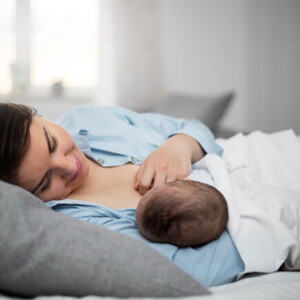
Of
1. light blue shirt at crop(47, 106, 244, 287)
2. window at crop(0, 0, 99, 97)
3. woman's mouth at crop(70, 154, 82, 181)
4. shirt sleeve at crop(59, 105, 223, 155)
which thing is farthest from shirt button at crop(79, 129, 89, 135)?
window at crop(0, 0, 99, 97)

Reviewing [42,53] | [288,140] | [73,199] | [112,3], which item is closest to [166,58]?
[112,3]

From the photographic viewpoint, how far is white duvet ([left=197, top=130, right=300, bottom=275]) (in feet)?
3.11

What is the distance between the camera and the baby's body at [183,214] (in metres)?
0.90

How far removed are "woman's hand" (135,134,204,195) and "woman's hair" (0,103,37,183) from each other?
1.13 feet

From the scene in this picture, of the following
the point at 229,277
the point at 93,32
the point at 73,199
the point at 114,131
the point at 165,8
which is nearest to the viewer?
the point at 229,277

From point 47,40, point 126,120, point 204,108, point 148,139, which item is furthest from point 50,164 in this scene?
point 47,40

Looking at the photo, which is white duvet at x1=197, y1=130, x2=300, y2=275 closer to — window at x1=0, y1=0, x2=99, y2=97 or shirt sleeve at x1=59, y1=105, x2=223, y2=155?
shirt sleeve at x1=59, y1=105, x2=223, y2=155

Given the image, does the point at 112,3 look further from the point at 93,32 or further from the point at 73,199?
the point at 73,199

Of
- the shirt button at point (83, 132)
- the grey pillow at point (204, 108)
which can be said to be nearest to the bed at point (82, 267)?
the shirt button at point (83, 132)

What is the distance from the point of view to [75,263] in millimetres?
765

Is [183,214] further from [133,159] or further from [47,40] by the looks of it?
[47,40]

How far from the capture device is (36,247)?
0.79m

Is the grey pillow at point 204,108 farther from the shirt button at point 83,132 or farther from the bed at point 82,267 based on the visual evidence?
the bed at point 82,267

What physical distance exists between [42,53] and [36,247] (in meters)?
4.66
